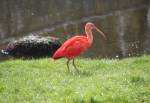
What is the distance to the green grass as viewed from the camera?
28.1 ft

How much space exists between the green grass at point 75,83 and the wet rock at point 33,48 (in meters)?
5.19

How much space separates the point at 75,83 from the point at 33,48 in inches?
334

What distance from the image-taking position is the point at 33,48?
60.0 ft

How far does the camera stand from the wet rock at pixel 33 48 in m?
18.2

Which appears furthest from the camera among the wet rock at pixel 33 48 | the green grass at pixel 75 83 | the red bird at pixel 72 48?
the wet rock at pixel 33 48

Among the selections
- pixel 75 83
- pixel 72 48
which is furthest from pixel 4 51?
pixel 75 83

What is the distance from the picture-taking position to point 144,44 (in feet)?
65.1

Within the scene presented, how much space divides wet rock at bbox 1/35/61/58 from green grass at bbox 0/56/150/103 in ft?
17.0

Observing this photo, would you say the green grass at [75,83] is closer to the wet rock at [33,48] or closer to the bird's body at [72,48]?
the bird's body at [72,48]

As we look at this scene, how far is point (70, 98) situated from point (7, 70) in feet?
13.3

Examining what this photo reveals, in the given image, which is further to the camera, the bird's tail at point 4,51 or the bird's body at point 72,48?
the bird's tail at point 4,51

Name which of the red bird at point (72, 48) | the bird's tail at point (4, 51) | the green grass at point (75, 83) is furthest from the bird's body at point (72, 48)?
the bird's tail at point (4, 51)

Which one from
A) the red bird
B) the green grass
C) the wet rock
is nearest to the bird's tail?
the wet rock

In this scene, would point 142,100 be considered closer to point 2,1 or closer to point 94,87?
point 94,87
